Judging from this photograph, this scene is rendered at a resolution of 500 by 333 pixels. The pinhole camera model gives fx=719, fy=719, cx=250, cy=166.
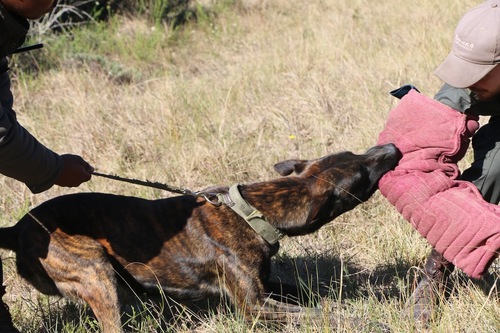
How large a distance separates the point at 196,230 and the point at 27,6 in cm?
173

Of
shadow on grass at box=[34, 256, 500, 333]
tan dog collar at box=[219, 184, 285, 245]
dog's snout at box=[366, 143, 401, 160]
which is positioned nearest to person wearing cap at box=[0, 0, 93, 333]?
shadow on grass at box=[34, 256, 500, 333]

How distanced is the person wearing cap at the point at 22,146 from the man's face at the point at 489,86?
7.23 ft

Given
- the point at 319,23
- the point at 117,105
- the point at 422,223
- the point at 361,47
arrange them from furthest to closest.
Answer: the point at 319,23 < the point at 361,47 < the point at 117,105 < the point at 422,223

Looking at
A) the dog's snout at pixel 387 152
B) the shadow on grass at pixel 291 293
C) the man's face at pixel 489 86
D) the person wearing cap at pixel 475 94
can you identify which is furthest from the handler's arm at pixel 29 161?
the man's face at pixel 489 86

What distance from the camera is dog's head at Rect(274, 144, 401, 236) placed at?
4.35 metres

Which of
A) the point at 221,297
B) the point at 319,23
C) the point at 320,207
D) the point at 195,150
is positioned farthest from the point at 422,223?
the point at 319,23

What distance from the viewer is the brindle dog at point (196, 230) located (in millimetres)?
4219

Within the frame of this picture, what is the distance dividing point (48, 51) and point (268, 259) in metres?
6.50

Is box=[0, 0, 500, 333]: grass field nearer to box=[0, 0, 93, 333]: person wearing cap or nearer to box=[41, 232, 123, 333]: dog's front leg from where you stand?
box=[41, 232, 123, 333]: dog's front leg

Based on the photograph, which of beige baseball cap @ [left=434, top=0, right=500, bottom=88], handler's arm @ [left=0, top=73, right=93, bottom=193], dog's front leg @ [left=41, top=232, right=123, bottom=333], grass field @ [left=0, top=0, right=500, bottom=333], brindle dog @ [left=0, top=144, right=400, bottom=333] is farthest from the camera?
grass field @ [left=0, top=0, right=500, bottom=333]

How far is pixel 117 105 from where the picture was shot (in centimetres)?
780

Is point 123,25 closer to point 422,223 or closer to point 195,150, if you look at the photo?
point 195,150

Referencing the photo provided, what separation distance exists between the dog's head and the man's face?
634mm

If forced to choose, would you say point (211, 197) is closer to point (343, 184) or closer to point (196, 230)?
point (196, 230)
